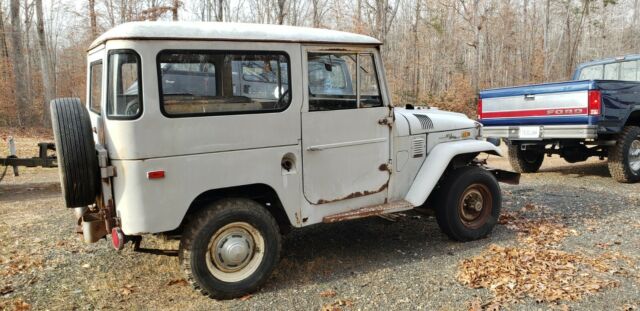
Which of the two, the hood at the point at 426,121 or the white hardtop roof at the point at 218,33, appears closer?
the white hardtop roof at the point at 218,33

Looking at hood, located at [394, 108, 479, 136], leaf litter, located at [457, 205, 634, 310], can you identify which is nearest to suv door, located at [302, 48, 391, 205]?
hood, located at [394, 108, 479, 136]

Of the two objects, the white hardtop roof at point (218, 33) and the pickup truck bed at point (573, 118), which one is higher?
the white hardtop roof at point (218, 33)

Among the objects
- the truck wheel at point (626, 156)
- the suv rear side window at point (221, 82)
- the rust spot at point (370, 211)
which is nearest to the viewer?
the suv rear side window at point (221, 82)

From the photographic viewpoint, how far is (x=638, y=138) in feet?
27.3

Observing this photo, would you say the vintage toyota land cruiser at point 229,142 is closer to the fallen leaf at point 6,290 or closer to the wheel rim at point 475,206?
the wheel rim at point 475,206

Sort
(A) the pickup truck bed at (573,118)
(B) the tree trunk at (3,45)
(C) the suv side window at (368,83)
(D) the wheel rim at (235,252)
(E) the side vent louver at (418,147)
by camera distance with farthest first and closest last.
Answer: (B) the tree trunk at (3,45), (A) the pickup truck bed at (573,118), (E) the side vent louver at (418,147), (C) the suv side window at (368,83), (D) the wheel rim at (235,252)

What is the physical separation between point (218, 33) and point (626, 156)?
7581 mm

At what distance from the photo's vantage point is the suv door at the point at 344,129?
422cm

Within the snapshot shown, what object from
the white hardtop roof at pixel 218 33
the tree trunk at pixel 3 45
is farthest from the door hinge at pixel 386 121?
the tree trunk at pixel 3 45

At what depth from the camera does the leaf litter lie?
3824 millimetres

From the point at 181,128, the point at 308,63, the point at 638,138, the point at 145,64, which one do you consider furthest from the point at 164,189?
the point at 638,138

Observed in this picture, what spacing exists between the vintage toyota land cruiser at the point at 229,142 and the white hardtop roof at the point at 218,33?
1 centimetres

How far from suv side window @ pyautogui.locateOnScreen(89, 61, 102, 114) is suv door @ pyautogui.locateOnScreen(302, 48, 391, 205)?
5.92 ft

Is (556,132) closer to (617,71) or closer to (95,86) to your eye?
(617,71)
